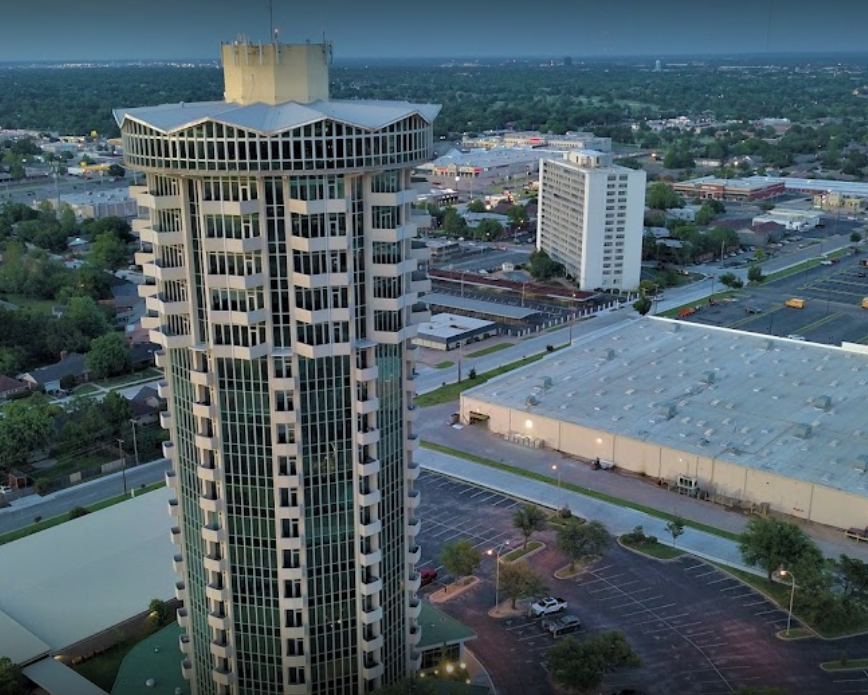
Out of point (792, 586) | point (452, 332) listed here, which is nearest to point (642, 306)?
point (452, 332)

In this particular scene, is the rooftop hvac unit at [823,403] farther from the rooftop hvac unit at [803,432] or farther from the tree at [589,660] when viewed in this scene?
the tree at [589,660]

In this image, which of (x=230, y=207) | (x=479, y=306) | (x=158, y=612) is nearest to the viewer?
(x=230, y=207)

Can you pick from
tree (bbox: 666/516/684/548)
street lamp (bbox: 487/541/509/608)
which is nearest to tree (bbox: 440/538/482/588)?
street lamp (bbox: 487/541/509/608)

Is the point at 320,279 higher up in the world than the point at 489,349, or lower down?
higher up

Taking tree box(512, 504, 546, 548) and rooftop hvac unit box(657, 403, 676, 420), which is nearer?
tree box(512, 504, 546, 548)

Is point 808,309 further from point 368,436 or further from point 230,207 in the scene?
point 230,207

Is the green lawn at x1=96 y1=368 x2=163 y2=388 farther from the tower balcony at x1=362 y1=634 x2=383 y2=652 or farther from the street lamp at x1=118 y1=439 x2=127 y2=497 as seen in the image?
the tower balcony at x1=362 y1=634 x2=383 y2=652
